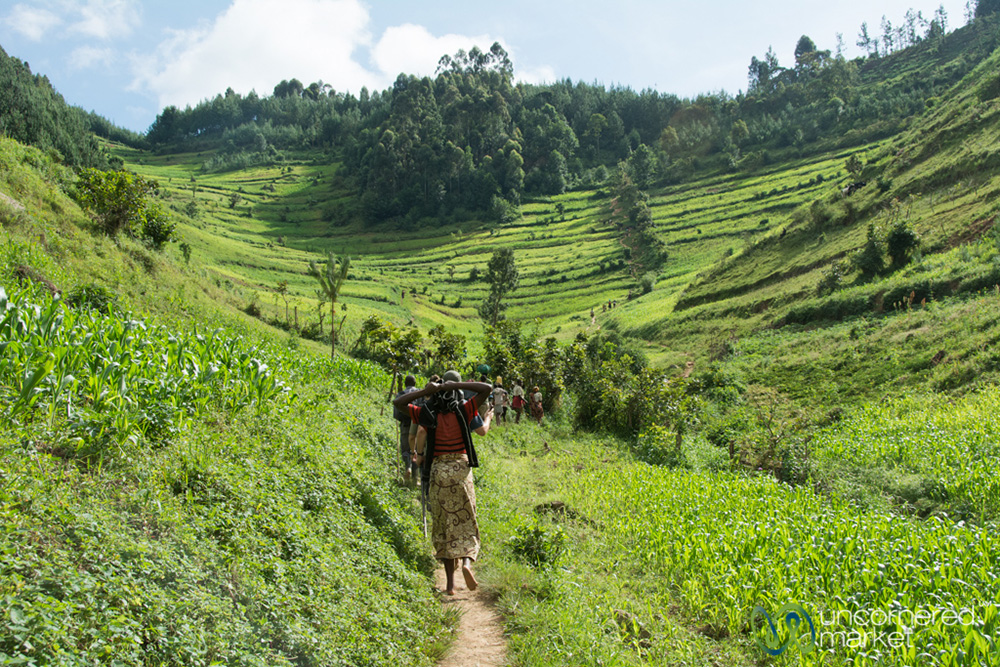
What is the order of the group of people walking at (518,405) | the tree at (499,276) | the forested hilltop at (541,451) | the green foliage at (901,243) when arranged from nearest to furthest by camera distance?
the forested hilltop at (541,451) → the group of people walking at (518,405) → the green foliage at (901,243) → the tree at (499,276)

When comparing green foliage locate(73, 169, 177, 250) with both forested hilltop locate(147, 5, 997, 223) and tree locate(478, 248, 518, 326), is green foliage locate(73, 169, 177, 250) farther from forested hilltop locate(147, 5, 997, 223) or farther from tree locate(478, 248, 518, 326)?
forested hilltop locate(147, 5, 997, 223)

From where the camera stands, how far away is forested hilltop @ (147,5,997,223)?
106188 mm

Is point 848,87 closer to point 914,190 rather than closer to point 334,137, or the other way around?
point 914,190

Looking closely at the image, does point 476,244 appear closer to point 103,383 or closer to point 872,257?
point 872,257

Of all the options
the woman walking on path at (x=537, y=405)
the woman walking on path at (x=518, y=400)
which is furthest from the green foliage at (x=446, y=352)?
the woman walking on path at (x=537, y=405)

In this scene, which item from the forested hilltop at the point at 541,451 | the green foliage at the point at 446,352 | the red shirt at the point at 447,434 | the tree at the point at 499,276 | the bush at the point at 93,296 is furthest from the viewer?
the tree at the point at 499,276

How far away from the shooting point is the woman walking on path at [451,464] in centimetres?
600

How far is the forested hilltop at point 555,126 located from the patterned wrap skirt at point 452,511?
10209cm

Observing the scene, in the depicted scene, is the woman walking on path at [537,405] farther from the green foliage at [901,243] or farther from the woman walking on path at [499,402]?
the green foliage at [901,243]

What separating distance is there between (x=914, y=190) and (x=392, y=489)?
46.3 meters

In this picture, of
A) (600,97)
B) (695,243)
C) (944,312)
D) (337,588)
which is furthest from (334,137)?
(337,588)

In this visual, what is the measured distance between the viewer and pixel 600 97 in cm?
15788

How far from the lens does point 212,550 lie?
4098mm

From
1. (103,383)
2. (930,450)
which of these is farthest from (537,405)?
(103,383)
